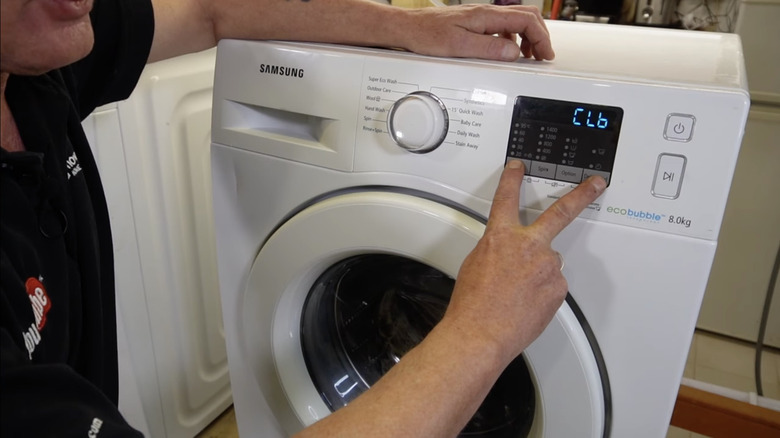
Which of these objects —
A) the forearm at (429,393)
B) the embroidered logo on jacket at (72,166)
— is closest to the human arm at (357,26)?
the embroidered logo on jacket at (72,166)

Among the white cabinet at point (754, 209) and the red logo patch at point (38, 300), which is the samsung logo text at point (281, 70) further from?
the white cabinet at point (754, 209)

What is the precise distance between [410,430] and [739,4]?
1368 mm

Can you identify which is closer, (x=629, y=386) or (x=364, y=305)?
(x=629, y=386)

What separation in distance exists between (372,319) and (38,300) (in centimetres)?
49

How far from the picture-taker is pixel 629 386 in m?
0.61

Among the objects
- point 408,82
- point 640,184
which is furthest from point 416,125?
point 640,184

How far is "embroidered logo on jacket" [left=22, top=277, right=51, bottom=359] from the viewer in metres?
0.47

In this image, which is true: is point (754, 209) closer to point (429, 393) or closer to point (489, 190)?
point (489, 190)

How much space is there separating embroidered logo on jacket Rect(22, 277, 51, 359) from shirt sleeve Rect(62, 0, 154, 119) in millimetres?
278

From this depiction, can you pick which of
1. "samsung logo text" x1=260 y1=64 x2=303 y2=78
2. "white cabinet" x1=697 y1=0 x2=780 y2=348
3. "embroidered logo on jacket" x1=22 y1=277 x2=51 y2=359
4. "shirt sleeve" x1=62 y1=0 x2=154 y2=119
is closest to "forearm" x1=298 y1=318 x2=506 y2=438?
"embroidered logo on jacket" x1=22 y1=277 x2=51 y2=359

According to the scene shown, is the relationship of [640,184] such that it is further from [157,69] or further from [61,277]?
[157,69]

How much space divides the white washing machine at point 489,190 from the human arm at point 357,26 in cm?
3

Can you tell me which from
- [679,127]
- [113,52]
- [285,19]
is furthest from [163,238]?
[679,127]

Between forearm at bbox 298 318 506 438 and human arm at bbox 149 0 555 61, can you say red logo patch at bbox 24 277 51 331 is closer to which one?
forearm at bbox 298 318 506 438
